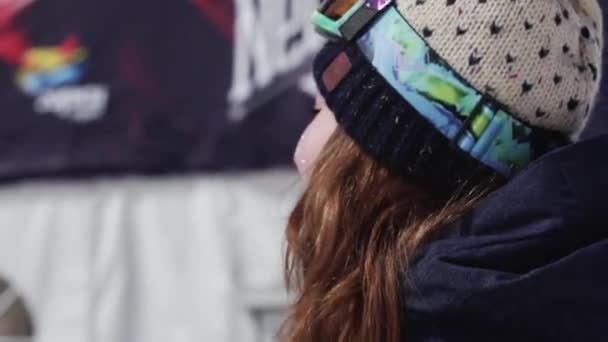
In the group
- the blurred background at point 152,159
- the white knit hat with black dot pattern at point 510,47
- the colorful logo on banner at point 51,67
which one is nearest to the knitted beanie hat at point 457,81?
the white knit hat with black dot pattern at point 510,47

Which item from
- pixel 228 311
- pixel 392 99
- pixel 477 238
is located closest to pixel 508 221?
pixel 477 238

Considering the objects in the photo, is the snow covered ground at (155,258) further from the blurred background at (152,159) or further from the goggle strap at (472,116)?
the goggle strap at (472,116)

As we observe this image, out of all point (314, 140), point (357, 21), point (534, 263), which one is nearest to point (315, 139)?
point (314, 140)

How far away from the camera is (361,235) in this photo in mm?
828

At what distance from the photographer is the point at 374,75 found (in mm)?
791

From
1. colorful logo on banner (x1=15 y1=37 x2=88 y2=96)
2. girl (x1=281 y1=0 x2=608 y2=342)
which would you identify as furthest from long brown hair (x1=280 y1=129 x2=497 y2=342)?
colorful logo on banner (x1=15 y1=37 x2=88 y2=96)

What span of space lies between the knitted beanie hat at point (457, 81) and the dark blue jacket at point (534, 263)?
45 mm

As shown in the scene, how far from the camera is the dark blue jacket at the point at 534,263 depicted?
0.72m

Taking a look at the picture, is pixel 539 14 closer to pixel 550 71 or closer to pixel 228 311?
pixel 550 71

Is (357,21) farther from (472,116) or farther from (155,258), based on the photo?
(155,258)

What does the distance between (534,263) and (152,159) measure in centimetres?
106

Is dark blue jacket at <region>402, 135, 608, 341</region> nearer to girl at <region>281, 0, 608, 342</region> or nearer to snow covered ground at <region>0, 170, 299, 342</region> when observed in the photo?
girl at <region>281, 0, 608, 342</region>

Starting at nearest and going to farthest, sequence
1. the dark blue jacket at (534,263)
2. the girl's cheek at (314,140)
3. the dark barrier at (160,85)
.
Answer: the dark blue jacket at (534,263) < the girl's cheek at (314,140) < the dark barrier at (160,85)

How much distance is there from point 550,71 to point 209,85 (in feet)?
3.28
